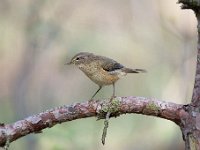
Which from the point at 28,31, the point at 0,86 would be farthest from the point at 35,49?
the point at 0,86

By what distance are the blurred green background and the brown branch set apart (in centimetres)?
337

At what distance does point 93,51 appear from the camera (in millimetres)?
9031

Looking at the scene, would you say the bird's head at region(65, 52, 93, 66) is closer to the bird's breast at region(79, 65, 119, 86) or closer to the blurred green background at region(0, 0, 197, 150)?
the bird's breast at region(79, 65, 119, 86)

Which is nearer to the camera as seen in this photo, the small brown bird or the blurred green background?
the small brown bird

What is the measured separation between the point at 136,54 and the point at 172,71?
131 centimetres

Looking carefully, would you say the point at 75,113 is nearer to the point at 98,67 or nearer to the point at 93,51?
the point at 98,67

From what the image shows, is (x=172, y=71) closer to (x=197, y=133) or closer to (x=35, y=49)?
(x=35, y=49)

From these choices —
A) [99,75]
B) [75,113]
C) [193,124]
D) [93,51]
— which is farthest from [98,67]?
[93,51]

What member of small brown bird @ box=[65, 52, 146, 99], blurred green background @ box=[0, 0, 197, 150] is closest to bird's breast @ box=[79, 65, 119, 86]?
small brown bird @ box=[65, 52, 146, 99]

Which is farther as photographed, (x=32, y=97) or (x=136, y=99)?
(x=32, y=97)

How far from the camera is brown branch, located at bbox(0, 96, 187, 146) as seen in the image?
2.63 m

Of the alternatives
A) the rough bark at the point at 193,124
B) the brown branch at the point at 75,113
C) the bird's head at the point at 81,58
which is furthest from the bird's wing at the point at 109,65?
the rough bark at the point at 193,124

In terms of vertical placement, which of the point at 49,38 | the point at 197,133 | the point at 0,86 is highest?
the point at 197,133

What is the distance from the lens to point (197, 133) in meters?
2.64
